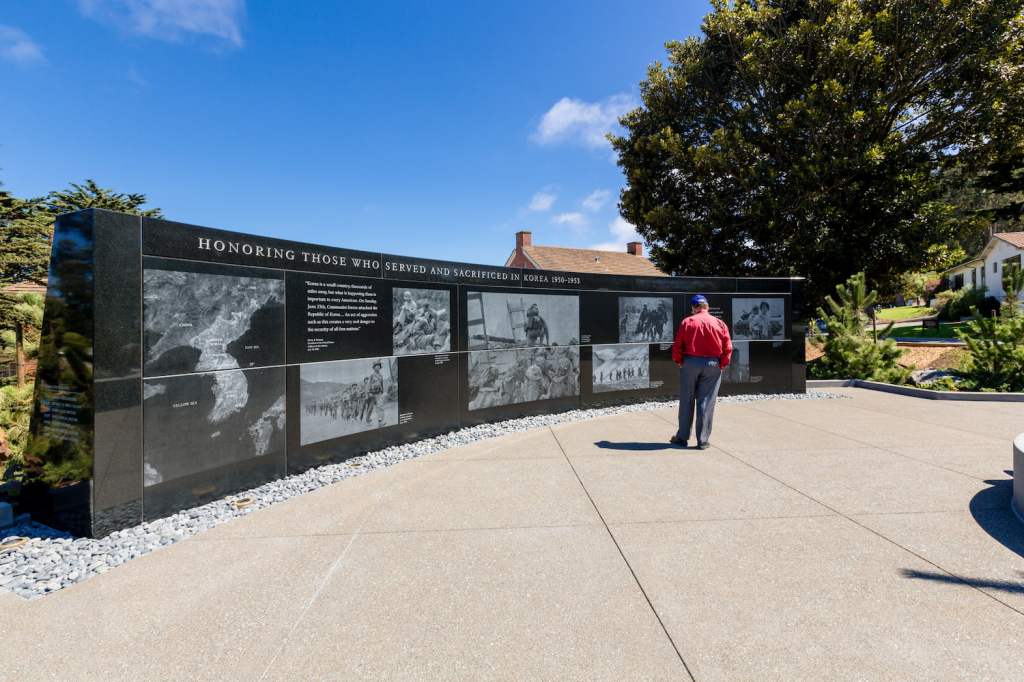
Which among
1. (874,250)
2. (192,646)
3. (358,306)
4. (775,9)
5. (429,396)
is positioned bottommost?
(192,646)

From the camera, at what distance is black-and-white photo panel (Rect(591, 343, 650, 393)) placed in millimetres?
9086

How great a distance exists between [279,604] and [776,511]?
3920mm

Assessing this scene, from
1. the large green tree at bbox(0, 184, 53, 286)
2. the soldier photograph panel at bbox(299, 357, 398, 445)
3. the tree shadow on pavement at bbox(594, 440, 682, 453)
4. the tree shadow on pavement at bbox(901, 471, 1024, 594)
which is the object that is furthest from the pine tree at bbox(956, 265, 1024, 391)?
the large green tree at bbox(0, 184, 53, 286)

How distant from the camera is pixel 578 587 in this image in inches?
112

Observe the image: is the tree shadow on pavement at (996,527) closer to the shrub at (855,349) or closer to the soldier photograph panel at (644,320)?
the soldier photograph panel at (644,320)

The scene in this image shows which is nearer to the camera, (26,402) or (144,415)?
(144,415)

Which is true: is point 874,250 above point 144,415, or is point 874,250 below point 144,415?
above

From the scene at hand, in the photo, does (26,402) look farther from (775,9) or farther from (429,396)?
(775,9)

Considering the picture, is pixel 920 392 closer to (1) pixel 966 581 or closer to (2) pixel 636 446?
(2) pixel 636 446

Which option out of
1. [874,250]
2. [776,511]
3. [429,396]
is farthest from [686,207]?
[776,511]

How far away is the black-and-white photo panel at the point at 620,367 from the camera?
29.8 feet

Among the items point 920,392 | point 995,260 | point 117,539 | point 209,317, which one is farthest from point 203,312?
point 995,260

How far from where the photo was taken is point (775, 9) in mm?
14672

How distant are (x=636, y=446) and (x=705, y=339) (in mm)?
1725
